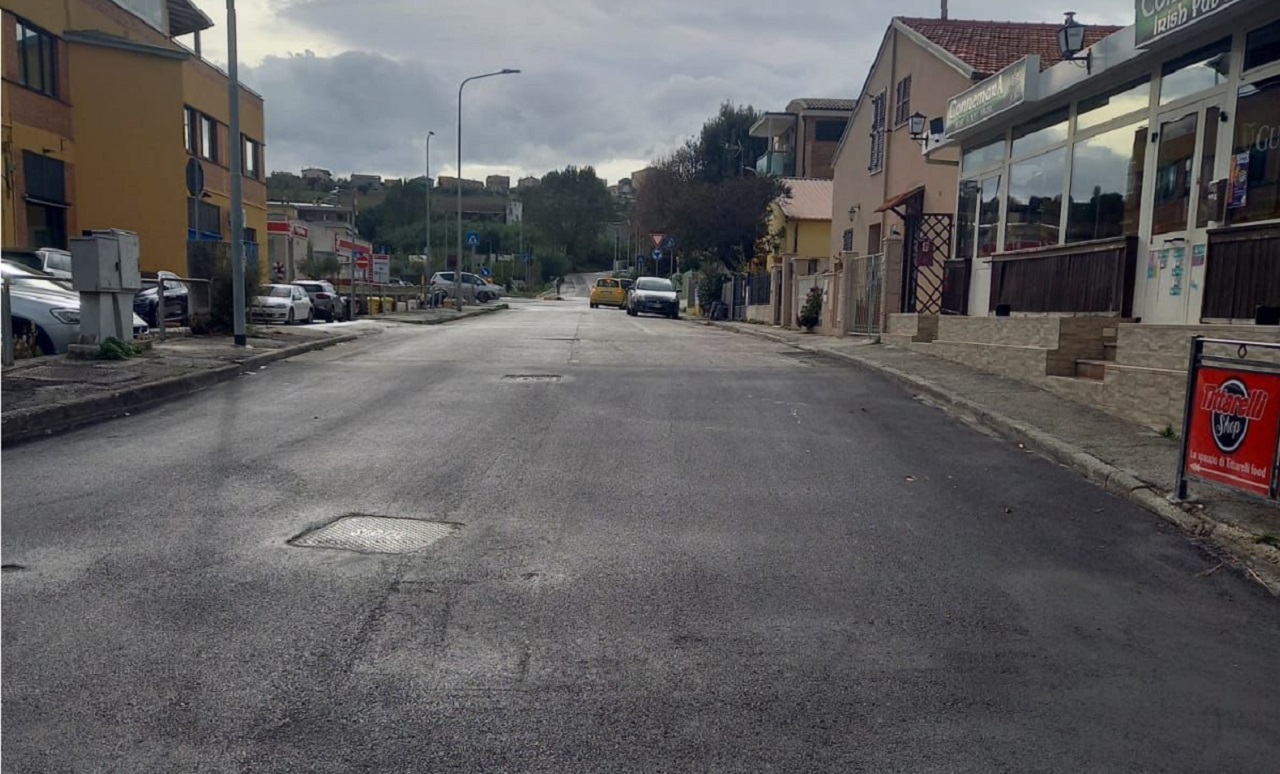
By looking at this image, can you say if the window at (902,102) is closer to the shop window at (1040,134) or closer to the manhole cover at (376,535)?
the shop window at (1040,134)

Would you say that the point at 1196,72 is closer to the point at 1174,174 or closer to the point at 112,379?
the point at 1174,174

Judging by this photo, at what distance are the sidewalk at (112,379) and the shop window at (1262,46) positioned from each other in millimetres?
12035

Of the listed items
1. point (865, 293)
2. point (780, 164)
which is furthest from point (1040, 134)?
point (780, 164)

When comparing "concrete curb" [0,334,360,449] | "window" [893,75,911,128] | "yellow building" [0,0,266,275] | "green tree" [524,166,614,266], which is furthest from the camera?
"green tree" [524,166,614,266]

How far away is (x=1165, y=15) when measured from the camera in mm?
10852

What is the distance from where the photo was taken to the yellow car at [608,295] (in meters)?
52.8

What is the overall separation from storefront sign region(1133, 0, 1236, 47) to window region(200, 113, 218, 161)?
30.3 meters

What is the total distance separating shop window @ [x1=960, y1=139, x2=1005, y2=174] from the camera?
54.9 ft

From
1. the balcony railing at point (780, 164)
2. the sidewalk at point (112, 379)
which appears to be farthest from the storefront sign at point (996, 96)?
the balcony railing at point (780, 164)

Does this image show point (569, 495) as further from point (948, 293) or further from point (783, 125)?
point (783, 125)

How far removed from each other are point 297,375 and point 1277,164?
38.8 feet

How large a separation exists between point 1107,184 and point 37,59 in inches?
1004

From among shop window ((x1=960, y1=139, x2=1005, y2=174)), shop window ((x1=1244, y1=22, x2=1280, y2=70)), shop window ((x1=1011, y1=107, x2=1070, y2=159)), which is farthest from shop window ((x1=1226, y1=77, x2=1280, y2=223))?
shop window ((x1=960, y1=139, x2=1005, y2=174))

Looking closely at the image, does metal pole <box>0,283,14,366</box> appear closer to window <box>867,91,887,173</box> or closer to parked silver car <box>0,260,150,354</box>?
parked silver car <box>0,260,150,354</box>
